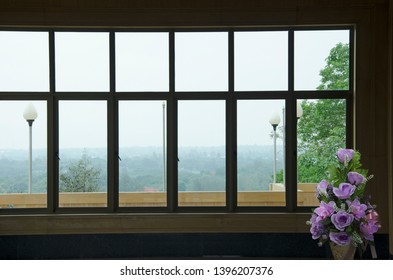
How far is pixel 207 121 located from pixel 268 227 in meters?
1.43

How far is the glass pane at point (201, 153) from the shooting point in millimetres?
7020

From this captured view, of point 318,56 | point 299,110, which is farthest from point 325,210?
point 318,56

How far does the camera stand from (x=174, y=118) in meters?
7.01

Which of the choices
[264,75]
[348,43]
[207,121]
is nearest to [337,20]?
[348,43]

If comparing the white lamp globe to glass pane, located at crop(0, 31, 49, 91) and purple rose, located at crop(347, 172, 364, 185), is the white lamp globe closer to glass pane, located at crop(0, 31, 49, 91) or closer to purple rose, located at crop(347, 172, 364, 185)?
glass pane, located at crop(0, 31, 49, 91)

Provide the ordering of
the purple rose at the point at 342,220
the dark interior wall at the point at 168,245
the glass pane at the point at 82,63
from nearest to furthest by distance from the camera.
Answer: the purple rose at the point at 342,220 < the dark interior wall at the point at 168,245 < the glass pane at the point at 82,63

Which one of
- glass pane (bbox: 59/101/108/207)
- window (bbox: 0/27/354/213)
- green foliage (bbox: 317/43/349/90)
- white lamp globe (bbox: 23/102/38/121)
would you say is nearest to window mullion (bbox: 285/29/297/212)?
window (bbox: 0/27/354/213)

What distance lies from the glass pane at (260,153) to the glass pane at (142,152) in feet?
3.04

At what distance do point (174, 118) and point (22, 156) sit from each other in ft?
6.01

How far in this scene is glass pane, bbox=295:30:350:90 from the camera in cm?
695

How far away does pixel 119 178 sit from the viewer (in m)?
7.03

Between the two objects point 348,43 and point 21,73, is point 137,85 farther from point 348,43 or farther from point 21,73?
point 348,43

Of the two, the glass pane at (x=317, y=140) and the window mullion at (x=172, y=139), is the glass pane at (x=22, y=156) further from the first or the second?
the glass pane at (x=317, y=140)

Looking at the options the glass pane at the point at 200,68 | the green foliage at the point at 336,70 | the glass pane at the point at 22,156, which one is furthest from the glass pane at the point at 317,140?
the glass pane at the point at 22,156
